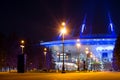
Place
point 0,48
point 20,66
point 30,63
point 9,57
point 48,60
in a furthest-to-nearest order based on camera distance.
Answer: point 48,60 < point 30,63 < point 9,57 < point 0,48 < point 20,66

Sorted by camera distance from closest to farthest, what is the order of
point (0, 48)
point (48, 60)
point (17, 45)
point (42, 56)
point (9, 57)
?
point (0, 48) → point (9, 57) → point (17, 45) → point (42, 56) → point (48, 60)

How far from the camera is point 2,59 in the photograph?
94375 mm

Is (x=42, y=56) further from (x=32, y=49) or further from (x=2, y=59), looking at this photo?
(x=2, y=59)

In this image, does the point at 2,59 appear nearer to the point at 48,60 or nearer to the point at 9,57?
the point at 9,57

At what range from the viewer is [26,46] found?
12050cm

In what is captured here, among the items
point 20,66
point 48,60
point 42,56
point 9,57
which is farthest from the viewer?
→ point 48,60

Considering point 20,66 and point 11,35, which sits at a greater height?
point 11,35

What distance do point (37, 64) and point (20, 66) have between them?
184ft

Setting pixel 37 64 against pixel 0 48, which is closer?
pixel 0 48

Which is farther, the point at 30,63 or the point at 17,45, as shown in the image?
the point at 30,63

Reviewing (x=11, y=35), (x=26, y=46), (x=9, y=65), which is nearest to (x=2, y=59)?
(x=9, y=65)

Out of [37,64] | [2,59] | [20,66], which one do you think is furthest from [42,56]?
[20,66]

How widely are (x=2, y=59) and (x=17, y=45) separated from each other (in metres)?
15.4

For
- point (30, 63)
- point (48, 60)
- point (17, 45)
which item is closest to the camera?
point (17, 45)
